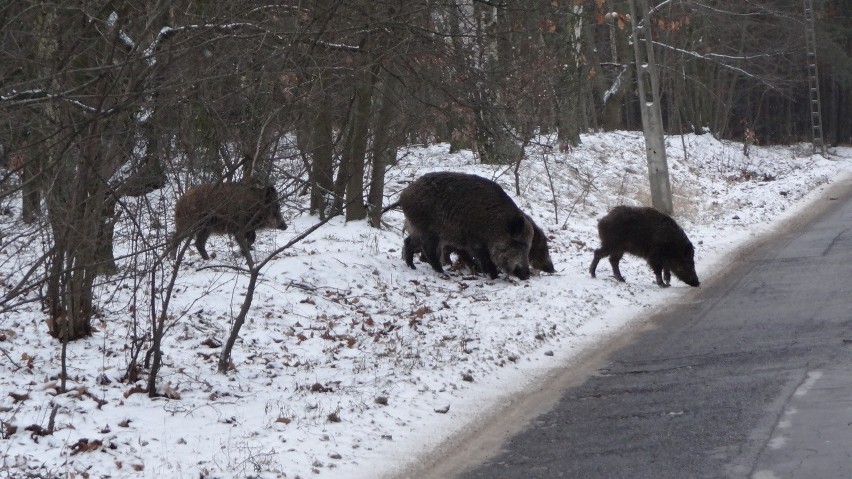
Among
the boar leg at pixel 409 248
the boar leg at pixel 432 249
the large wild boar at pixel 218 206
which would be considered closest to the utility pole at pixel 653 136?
the boar leg at pixel 432 249

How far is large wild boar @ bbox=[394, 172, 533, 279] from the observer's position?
1478 centimetres

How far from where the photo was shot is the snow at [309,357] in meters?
6.81

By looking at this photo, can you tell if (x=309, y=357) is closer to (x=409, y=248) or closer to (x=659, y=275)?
(x=409, y=248)

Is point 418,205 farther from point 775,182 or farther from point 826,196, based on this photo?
point 775,182

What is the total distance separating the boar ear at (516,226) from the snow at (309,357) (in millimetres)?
742

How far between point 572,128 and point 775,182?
6554mm

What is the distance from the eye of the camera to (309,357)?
31.9ft

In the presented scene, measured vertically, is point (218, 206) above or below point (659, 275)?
Answer: above

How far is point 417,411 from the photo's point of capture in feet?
26.2

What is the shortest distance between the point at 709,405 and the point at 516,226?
7.32 meters

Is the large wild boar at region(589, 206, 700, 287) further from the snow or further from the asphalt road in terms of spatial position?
the asphalt road

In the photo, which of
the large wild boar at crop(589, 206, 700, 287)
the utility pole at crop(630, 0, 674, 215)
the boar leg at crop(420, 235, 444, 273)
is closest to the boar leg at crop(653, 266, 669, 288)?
the large wild boar at crop(589, 206, 700, 287)

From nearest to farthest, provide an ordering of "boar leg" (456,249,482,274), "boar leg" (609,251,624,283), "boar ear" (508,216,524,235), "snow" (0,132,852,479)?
"snow" (0,132,852,479) < "boar leg" (609,251,624,283) < "boar ear" (508,216,524,235) < "boar leg" (456,249,482,274)

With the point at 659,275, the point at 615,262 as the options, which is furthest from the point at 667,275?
the point at 615,262
